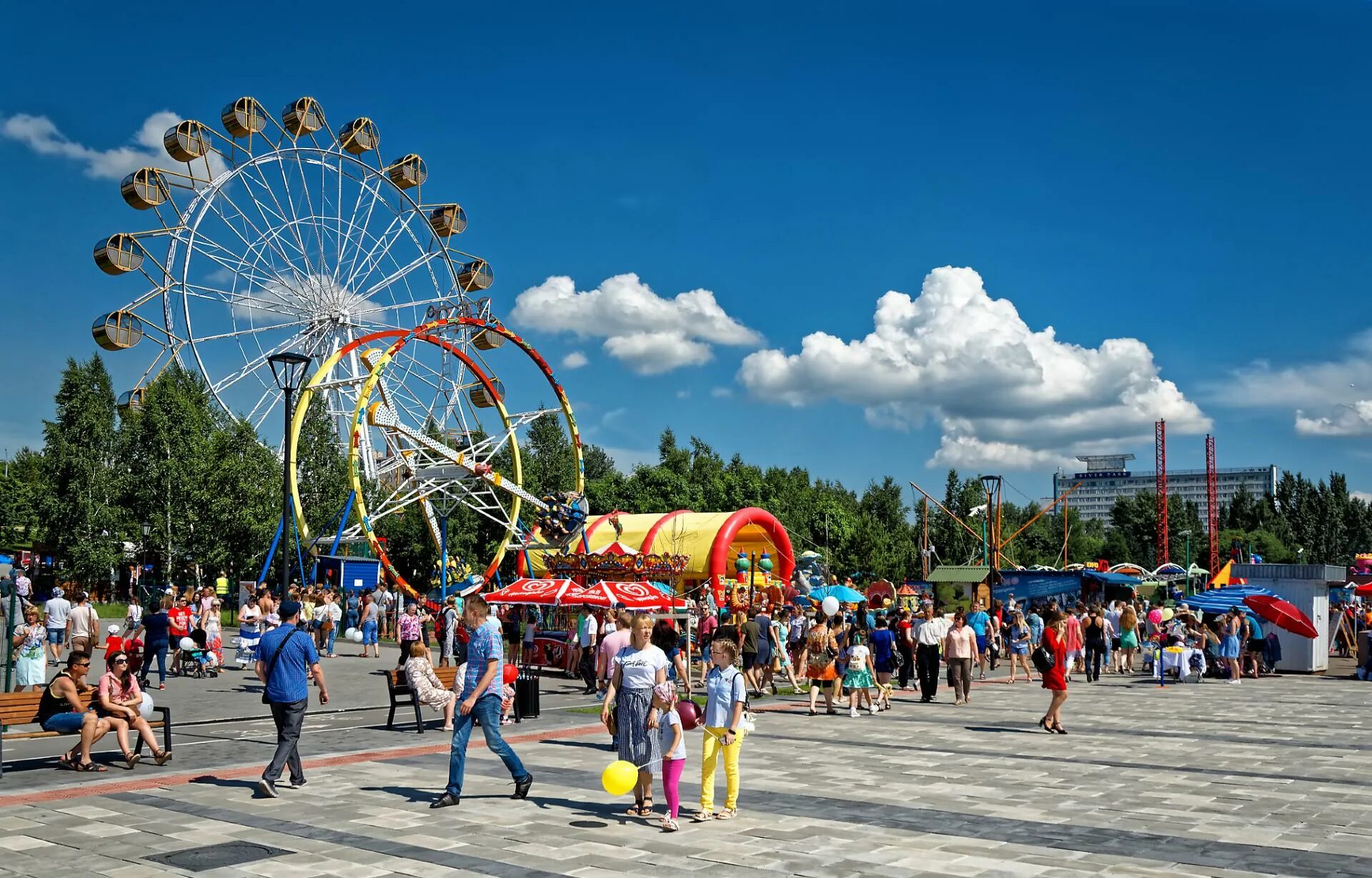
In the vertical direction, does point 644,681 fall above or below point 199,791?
above

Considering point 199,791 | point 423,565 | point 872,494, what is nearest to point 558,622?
point 199,791

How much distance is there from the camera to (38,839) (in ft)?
29.3

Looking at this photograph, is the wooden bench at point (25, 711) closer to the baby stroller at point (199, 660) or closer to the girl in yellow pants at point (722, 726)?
the girl in yellow pants at point (722, 726)

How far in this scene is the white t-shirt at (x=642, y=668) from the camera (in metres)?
10.0

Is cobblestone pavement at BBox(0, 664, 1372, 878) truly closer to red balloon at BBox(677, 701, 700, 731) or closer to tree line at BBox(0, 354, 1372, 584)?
red balloon at BBox(677, 701, 700, 731)

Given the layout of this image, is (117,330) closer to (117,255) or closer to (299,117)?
(117,255)

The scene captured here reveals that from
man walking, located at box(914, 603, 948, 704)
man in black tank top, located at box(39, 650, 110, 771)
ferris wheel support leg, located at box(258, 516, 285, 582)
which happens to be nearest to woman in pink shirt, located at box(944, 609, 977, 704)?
man walking, located at box(914, 603, 948, 704)

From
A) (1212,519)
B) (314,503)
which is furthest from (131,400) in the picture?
(1212,519)

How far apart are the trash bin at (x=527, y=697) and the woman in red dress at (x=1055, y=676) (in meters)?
7.52

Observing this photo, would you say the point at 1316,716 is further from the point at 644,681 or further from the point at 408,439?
the point at 408,439

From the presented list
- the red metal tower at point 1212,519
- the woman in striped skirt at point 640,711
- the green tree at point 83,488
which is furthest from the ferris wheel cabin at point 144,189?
the red metal tower at point 1212,519

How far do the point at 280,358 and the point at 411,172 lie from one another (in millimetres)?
31612

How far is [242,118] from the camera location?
41.5 metres

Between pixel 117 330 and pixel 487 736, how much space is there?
3437cm
